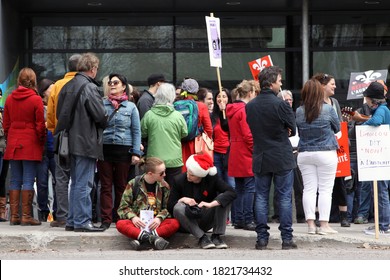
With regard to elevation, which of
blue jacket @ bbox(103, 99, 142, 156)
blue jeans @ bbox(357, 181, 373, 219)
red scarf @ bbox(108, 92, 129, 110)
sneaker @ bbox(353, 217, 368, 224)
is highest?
red scarf @ bbox(108, 92, 129, 110)

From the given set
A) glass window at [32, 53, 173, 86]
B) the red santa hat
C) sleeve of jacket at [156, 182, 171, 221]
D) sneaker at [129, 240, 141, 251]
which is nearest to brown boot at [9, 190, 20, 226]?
sneaker at [129, 240, 141, 251]

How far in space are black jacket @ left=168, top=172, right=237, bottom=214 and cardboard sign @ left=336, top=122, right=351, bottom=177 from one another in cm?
244

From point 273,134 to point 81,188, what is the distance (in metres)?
2.31

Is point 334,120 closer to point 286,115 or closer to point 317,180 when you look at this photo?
point 317,180

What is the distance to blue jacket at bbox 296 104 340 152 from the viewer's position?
41.6ft

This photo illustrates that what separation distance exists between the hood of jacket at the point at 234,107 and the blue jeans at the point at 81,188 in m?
1.99

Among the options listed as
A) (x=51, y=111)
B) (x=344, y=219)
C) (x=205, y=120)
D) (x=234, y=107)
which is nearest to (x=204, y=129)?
(x=205, y=120)

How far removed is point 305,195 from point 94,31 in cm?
797

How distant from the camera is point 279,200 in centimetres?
1217

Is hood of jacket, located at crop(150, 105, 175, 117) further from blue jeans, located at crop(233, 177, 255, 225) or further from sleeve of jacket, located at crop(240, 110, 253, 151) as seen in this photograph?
blue jeans, located at crop(233, 177, 255, 225)

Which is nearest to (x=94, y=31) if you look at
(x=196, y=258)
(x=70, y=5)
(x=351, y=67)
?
(x=70, y=5)

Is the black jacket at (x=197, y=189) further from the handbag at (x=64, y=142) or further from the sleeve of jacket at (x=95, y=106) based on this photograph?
the handbag at (x=64, y=142)

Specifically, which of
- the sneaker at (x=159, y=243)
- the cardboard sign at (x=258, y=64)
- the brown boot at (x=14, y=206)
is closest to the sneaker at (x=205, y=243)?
Answer: the sneaker at (x=159, y=243)
